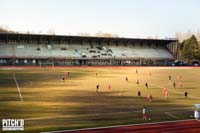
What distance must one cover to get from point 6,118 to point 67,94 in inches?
518

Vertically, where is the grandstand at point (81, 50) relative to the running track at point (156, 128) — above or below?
above

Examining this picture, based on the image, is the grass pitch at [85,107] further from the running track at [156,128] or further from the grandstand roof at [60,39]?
the grandstand roof at [60,39]

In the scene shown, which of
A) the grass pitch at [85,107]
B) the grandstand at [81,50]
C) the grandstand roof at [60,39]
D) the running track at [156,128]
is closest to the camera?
the running track at [156,128]

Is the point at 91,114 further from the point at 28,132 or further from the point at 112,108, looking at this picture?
the point at 28,132

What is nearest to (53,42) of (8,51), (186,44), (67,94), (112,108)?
(8,51)

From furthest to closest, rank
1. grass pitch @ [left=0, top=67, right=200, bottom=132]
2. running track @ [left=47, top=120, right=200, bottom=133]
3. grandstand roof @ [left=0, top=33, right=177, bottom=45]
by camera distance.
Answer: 1. grandstand roof @ [left=0, top=33, right=177, bottom=45]
2. grass pitch @ [left=0, top=67, right=200, bottom=132]
3. running track @ [left=47, top=120, right=200, bottom=133]

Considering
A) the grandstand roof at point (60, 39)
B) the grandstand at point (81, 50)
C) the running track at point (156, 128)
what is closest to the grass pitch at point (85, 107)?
the running track at point (156, 128)

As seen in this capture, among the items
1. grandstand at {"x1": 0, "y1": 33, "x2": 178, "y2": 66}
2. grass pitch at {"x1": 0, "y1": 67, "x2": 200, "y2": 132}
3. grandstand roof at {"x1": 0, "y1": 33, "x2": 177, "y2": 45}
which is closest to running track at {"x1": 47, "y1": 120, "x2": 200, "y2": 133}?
grass pitch at {"x1": 0, "y1": 67, "x2": 200, "y2": 132}

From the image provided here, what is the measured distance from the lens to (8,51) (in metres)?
83.5

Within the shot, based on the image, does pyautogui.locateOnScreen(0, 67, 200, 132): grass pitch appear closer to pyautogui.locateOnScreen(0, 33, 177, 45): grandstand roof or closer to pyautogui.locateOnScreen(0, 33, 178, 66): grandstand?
pyautogui.locateOnScreen(0, 33, 178, 66): grandstand

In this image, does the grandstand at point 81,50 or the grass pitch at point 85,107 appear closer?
the grass pitch at point 85,107

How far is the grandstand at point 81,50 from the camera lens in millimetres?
85000

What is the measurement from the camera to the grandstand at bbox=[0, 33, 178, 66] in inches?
3346

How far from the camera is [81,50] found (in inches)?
3708
